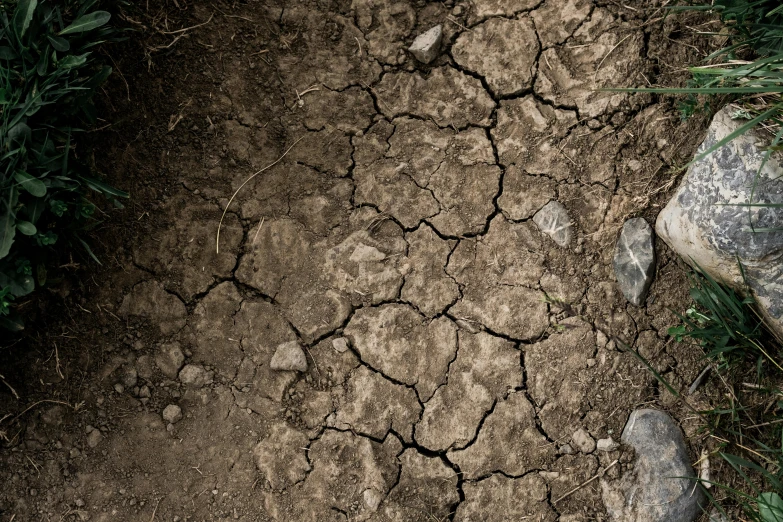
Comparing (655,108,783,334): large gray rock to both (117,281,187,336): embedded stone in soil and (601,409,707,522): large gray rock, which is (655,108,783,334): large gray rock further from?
(117,281,187,336): embedded stone in soil

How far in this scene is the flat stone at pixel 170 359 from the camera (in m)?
2.88

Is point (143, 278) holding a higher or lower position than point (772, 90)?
lower

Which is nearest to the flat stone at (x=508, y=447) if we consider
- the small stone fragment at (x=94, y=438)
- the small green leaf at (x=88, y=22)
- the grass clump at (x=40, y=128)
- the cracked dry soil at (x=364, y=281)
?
the cracked dry soil at (x=364, y=281)

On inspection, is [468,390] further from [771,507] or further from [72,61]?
[72,61]

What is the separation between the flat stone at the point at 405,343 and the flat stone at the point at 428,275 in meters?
0.06

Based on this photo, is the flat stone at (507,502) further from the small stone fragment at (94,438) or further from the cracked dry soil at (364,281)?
the small stone fragment at (94,438)

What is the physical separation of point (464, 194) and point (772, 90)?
4.21ft

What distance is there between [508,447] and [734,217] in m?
1.33

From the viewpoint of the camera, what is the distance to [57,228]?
2.64 m

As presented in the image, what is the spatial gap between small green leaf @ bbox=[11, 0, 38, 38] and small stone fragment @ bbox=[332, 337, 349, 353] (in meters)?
1.73

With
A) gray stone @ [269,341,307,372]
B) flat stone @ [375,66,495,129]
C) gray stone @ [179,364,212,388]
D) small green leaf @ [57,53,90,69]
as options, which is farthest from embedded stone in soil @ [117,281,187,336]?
flat stone @ [375,66,495,129]

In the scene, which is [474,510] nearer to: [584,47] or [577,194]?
[577,194]

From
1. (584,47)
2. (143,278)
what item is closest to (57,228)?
(143,278)

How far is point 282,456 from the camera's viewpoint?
2816 mm
